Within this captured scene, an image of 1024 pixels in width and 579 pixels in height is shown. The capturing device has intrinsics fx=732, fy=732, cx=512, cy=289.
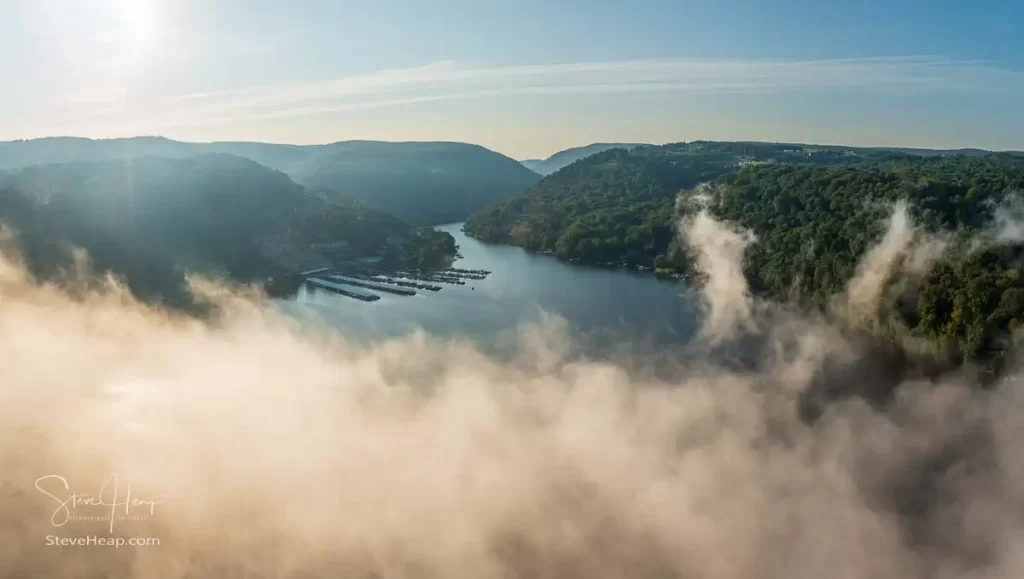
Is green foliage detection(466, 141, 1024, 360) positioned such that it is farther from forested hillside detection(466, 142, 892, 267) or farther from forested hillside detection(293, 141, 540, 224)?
forested hillside detection(293, 141, 540, 224)

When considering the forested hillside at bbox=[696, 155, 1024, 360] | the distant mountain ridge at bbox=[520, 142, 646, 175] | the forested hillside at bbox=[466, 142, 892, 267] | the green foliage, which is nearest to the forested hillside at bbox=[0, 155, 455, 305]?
the forested hillside at bbox=[466, 142, 892, 267]

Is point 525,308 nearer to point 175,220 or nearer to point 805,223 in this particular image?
point 805,223

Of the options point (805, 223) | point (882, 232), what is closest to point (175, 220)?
point (805, 223)

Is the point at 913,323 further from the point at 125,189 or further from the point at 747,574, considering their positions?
the point at 125,189

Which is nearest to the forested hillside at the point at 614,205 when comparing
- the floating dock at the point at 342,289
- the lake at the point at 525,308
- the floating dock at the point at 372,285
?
the lake at the point at 525,308

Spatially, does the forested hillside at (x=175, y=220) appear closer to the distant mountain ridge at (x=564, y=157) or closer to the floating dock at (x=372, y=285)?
the floating dock at (x=372, y=285)
